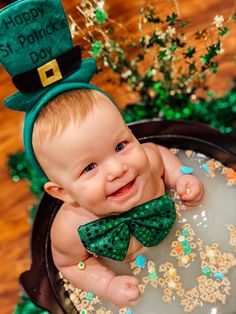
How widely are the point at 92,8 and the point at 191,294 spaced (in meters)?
0.68

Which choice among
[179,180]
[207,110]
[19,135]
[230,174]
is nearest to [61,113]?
[179,180]

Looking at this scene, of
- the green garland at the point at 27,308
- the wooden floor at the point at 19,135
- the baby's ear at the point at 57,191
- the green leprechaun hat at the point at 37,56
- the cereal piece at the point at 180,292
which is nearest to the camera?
the green leprechaun hat at the point at 37,56

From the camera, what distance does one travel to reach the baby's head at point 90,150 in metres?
0.94

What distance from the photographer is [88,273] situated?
1.17 metres

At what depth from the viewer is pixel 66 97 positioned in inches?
37.9

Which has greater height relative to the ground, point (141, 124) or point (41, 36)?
point (41, 36)

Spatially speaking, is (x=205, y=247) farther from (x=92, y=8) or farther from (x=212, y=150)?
(x=92, y=8)

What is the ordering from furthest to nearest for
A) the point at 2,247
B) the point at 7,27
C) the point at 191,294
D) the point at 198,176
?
the point at 2,247 → the point at 198,176 → the point at 191,294 → the point at 7,27

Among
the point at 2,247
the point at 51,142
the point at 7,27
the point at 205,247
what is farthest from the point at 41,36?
the point at 2,247

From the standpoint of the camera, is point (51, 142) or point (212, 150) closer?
point (51, 142)

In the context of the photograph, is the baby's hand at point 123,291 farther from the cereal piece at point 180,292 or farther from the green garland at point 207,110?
the green garland at point 207,110

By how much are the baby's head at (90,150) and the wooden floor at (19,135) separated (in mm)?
484

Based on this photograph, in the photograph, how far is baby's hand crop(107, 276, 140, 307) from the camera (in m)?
1.12

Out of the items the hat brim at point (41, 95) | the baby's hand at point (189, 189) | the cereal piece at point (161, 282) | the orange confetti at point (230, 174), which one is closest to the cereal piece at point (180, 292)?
the cereal piece at point (161, 282)
